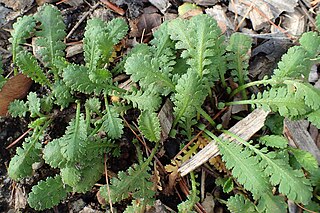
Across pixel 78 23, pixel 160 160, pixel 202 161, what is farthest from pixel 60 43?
pixel 202 161

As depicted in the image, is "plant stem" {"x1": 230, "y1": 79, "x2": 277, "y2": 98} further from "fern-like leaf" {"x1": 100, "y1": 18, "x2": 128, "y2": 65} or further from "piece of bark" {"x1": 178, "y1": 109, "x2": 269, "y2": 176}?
"fern-like leaf" {"x1": 100, "y1": 18, "x2": 128, "y2": 65}

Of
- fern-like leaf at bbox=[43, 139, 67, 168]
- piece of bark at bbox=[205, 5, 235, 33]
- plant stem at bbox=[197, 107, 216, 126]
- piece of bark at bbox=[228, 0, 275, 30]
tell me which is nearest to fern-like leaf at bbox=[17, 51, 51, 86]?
fern-like leaf at bbox=[43, 139, 67, 168]

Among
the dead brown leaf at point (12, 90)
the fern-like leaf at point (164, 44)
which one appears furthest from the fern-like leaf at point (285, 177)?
the dead brown leaf at point (12, 90)

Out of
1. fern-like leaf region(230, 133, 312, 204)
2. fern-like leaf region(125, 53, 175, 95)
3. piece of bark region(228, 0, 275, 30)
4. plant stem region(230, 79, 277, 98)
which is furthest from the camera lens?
piece of bark region(228, 0, 275, 30)

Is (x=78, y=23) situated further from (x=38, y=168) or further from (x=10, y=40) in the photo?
(x=38, y=168)

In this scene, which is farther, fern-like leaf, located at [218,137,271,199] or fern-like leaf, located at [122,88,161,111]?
fern-like leaf, located at [122,88,161,111]

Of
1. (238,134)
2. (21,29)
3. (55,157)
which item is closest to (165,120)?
(238,134)

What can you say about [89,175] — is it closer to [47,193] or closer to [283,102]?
[47,193]
